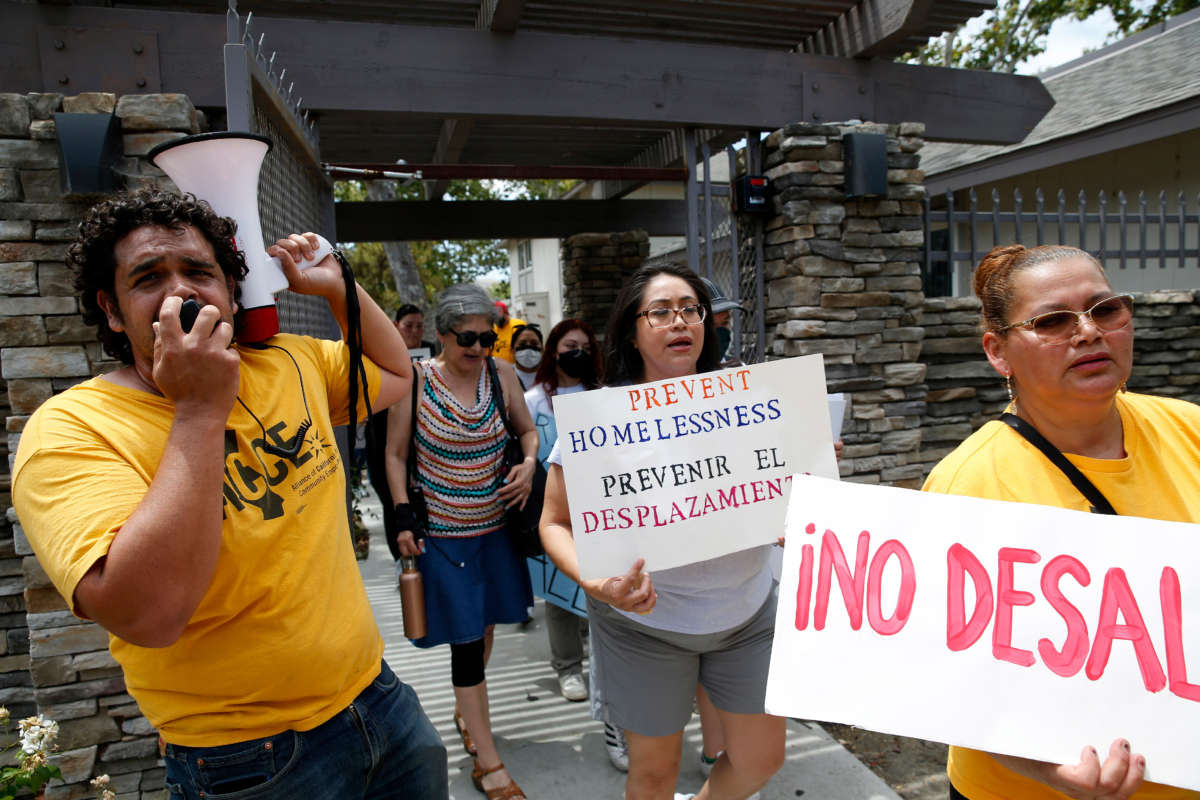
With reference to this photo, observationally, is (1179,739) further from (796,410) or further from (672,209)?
(672,209)

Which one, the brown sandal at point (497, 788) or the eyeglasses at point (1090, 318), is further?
the brown sandal at point (497, 788)

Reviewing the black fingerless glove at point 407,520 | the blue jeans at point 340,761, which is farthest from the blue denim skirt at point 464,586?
the blue jeans at point 340,761

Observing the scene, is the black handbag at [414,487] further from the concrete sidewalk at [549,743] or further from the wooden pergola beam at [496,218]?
the wooden pergola beam at [496,218]

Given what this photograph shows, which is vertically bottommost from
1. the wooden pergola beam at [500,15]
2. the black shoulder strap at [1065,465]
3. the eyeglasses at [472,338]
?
the black shoulder strap at [1065,465]

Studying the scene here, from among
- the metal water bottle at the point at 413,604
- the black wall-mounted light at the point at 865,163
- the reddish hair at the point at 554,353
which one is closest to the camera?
the metal water bottle at the point at 413,604

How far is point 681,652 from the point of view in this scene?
87.0 inches

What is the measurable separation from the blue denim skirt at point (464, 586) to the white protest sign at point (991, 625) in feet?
6.10

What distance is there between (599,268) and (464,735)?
711 cm

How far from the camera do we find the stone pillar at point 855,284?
4.78m

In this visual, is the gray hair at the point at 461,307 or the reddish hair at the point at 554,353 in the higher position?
the gray hair at the point at 461,307

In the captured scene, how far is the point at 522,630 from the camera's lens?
487 cm

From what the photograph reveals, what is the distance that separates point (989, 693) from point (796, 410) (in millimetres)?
984

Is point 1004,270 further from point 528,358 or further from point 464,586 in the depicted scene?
point 528,358

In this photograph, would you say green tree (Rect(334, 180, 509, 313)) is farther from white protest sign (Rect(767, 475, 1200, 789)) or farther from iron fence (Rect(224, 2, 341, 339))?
white protest sign (Rect(767, 475, 1200, 789))
